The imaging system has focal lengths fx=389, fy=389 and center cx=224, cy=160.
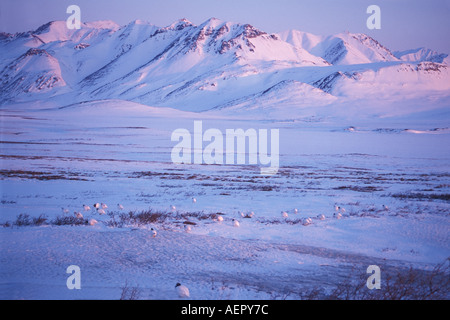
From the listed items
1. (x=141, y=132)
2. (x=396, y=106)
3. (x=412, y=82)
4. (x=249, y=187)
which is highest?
(x=412, y=82)

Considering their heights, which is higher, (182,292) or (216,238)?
(182,292)

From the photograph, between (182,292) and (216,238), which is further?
(216,238)

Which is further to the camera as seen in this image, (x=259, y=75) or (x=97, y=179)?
(x=259, y=75)

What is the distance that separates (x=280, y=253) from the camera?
6793mm

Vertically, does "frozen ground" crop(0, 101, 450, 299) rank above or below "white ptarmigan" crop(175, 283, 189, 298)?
below

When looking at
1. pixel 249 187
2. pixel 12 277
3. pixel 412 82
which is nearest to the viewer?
pixel 12 277

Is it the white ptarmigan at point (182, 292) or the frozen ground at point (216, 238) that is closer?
the white ptarmigan at point (182, 292)

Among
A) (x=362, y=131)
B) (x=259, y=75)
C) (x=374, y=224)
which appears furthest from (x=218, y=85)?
(x=374, y=224)

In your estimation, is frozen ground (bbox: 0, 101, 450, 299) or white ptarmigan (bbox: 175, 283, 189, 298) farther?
frozen ground (bbox: 0, 101, 450, 299)

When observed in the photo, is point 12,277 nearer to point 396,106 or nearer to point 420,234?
point 420,234

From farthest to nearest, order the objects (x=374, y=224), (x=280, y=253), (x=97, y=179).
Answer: (x=97, y=179)
(x=374, y=224)
(x=280, y=253)

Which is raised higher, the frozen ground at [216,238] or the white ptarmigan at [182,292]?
the white ptarmigan at [182,292]
